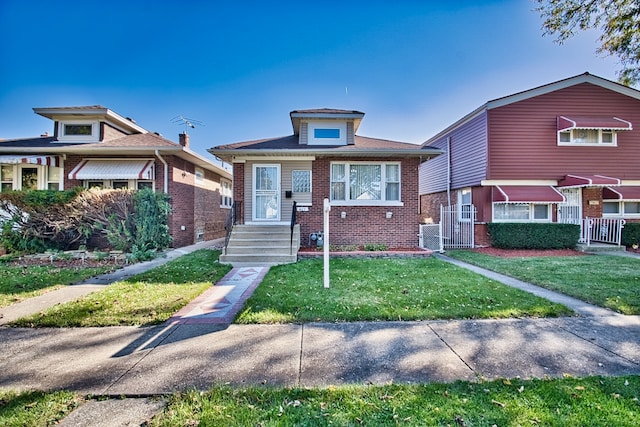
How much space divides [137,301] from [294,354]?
11.3 feet

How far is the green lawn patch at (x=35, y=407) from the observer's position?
2.11 metres

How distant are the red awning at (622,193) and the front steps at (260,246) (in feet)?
46.7

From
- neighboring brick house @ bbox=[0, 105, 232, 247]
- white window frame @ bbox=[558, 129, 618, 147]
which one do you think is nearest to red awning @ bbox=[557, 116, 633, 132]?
white window frame @ bbox=[558, 129, 618, 147]

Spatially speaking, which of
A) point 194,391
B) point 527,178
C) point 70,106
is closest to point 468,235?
point 527,178

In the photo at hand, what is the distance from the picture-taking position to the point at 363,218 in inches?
417

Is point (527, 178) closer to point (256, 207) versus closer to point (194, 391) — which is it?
point (256, 207)

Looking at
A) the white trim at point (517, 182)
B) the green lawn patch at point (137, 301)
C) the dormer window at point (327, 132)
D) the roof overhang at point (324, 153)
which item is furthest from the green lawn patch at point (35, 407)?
the white trim at point (517, 182)

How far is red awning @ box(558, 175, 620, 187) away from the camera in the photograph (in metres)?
11.7

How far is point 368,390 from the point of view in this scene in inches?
97.6

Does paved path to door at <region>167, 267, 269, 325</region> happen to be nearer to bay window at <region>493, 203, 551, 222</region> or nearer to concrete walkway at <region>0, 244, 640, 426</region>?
concrete walkway at <region>0, 244, 640, 426</region>

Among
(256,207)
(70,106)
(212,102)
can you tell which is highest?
(212,102)

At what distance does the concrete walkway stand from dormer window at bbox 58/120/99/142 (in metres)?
10.8

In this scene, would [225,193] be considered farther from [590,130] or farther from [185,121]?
[590,130]

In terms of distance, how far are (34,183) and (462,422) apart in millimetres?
15713
